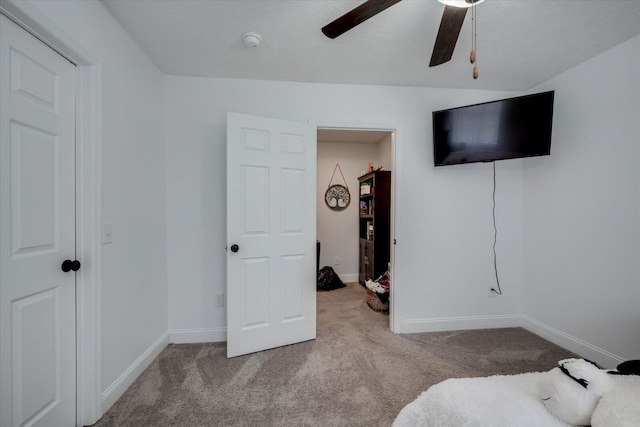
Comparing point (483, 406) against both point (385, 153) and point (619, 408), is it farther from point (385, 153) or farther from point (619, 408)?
point (385, 153)

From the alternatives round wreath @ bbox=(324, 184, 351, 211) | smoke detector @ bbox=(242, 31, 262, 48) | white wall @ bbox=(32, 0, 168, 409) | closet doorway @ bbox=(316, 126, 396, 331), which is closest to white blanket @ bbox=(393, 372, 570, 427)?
white wall @ bbox=(32, 0, 168, 409)

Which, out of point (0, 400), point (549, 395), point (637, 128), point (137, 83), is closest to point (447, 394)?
point (549, 395)

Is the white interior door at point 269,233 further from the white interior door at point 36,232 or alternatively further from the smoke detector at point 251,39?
the white interior door at point 36,232

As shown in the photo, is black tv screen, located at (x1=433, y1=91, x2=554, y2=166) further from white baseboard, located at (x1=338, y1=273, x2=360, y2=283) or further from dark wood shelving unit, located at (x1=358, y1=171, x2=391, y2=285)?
white baseboard, located at (x1=338, y1=273, x2=360, y2=283)

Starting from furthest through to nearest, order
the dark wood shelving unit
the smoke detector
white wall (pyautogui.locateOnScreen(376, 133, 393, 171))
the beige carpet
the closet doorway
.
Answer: the closet doorway
white wall (pyautogui.locateOnScreen(376, 133, 393, 171))
the dark wood shelving unit
the smoke detector
the beige carpet

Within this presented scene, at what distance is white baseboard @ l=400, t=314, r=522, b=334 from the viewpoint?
2521mm

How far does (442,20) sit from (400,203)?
1528 mm

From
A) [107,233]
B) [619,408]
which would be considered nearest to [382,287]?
[619,408]

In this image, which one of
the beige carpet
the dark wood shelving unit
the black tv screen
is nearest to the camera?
the beige carpet

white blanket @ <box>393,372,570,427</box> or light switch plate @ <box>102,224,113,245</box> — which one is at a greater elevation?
light switch plate @ <box>102,224,113,245</box>

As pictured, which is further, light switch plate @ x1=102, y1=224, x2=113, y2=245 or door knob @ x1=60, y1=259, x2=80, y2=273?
light switch plate @ x1=102, y1=224, x2=113, y2=245

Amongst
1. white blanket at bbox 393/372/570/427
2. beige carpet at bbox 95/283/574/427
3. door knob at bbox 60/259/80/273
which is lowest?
beige carpet at bbox 95/283/574/427

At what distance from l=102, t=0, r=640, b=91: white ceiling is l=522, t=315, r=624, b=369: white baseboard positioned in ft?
7.44

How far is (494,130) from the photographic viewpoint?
86.1 inches
